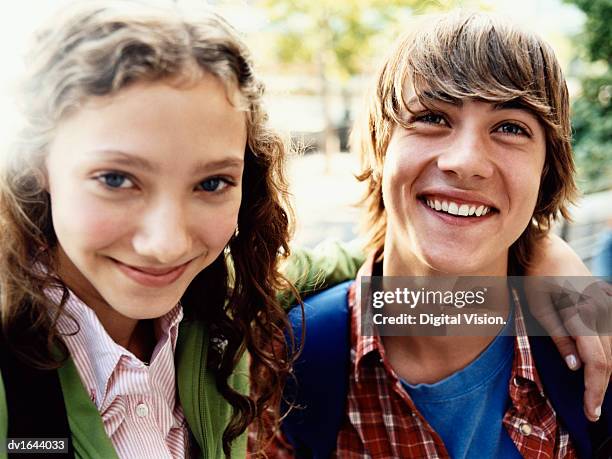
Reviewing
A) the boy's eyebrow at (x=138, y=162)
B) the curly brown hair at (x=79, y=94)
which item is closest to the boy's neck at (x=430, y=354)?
the curly brown hair at (x=79, y=94)

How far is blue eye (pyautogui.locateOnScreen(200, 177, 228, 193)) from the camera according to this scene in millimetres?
1366

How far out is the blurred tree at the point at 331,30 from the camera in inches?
399

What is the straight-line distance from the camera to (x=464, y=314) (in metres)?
1.99

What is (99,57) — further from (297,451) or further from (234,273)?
(297,451)

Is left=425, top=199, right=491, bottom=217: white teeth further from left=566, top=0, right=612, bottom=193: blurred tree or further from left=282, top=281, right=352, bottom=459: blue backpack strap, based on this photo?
left=566, top=0, right=612, bottom=193: blurred tree

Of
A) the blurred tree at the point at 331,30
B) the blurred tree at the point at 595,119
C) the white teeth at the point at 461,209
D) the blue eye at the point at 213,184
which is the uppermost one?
the blurred tree at the point at 331,30

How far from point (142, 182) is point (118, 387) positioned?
492 millimetres

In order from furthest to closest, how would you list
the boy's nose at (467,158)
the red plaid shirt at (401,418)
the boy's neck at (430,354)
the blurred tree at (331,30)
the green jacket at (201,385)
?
the blurred tree at (331,30), the boy's neck at (430,354), the red plaid shirt at (401,418), the boy's nose at (467,158), the green jacket at (201,385)

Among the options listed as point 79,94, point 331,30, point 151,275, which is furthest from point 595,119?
point 79,94

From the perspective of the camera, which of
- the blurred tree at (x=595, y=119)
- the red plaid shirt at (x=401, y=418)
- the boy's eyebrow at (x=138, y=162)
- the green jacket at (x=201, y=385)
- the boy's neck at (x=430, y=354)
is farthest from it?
the blurred tree at (x=595, y=119)

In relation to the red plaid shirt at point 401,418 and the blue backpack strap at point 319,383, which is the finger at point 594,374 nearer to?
the red plaid shirt at point 401,418

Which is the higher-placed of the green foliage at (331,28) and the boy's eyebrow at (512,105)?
the green foliage at (331,28)

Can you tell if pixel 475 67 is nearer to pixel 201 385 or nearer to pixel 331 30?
pixel 201 385

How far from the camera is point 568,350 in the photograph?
183 centimetres
